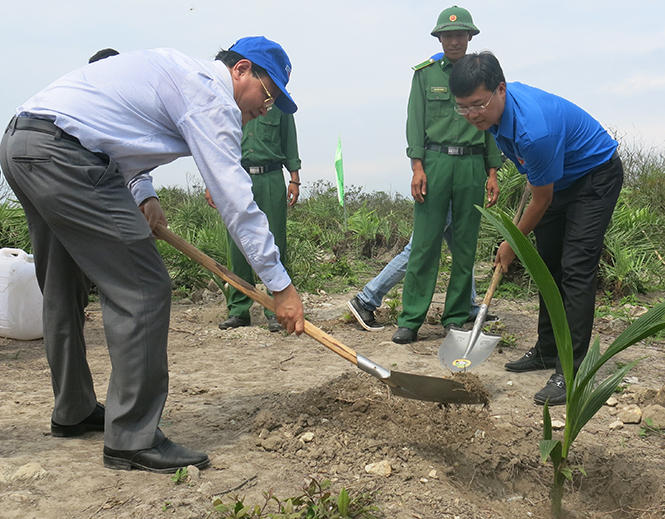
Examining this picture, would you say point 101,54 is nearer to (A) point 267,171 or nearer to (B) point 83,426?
(A) point 267,171

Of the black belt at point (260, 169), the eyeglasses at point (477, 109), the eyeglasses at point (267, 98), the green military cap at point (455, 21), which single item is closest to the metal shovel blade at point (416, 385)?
the eyeglasses at point (267, 98)

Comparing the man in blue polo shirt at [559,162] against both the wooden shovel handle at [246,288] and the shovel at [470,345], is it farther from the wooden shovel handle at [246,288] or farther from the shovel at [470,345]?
the wooden shovel handle at [246,288]

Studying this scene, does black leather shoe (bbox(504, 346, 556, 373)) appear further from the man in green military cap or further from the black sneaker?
the black sneaker

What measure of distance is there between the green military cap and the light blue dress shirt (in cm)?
240

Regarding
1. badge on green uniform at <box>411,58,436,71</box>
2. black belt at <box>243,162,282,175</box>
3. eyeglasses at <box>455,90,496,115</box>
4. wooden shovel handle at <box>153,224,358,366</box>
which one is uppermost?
badge on green uniform at <box>411,58,436,71</box>

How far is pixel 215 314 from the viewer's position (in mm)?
5129

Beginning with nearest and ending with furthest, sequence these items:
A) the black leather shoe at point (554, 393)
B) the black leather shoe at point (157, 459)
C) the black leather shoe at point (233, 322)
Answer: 1. the black leather shoe at point (157, 459)
2. the black leather shoe at point (554, 393)
3. the black leather shoe at point (233, 322)

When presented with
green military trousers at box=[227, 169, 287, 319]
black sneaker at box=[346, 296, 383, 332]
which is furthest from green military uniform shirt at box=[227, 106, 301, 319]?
black sneaker at box=[346, 296, 383, 332]

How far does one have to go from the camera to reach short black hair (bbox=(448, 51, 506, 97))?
9.64ft

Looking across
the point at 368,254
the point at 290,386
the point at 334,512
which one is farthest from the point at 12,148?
the point at 368,254

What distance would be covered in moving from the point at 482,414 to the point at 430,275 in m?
1.61

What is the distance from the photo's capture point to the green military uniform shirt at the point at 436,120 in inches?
161

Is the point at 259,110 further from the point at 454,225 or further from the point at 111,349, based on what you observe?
the point at 454,225

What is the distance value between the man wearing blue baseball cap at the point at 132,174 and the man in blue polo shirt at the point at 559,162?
1.17m
